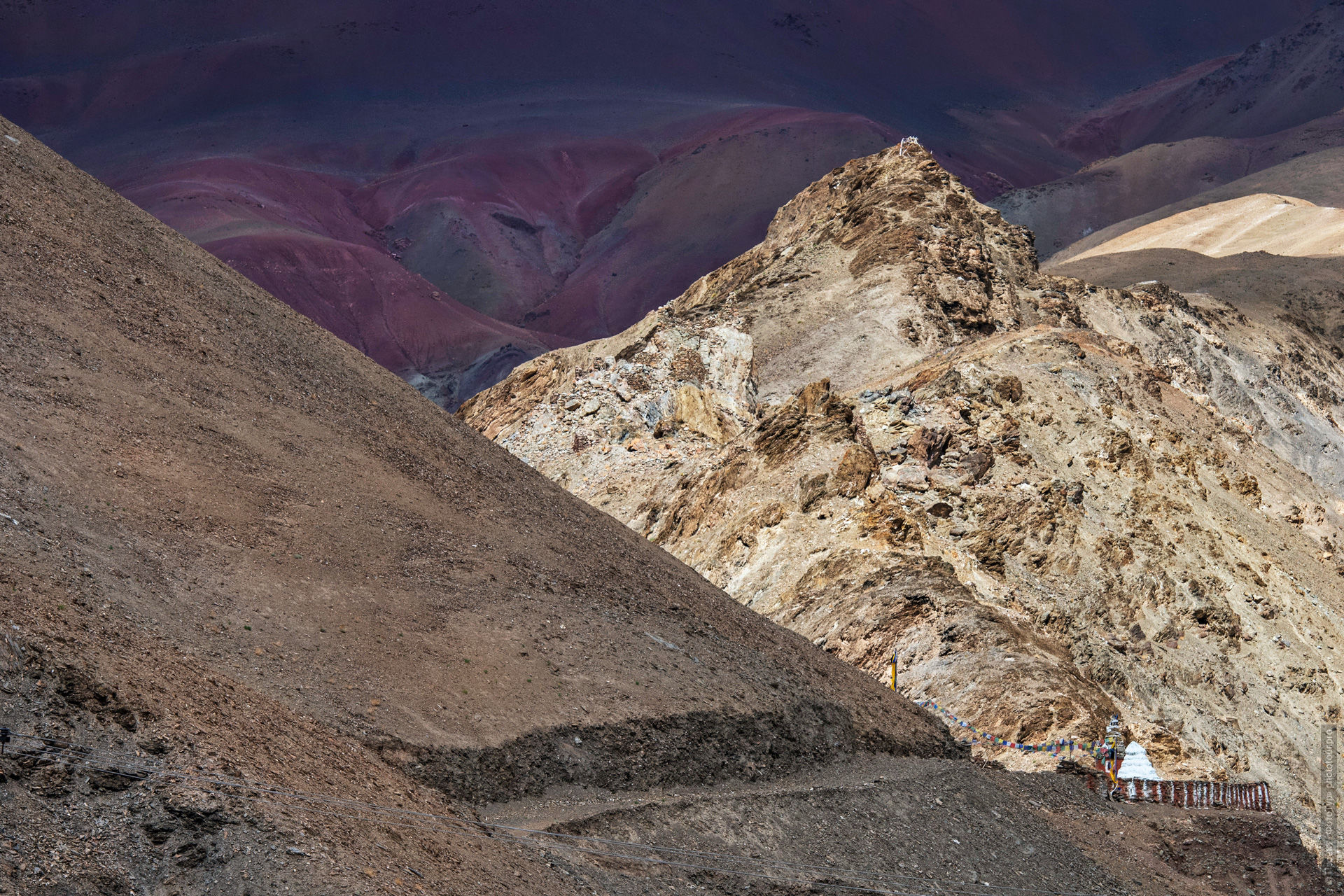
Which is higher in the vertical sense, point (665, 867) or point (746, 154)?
point (746, 154)

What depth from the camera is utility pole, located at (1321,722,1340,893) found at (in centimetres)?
1716

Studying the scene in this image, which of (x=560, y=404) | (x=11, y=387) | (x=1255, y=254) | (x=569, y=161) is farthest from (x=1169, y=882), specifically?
(x=569, y=161)

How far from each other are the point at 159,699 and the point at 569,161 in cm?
6786

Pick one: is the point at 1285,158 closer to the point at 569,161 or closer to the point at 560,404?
the point at 569,161

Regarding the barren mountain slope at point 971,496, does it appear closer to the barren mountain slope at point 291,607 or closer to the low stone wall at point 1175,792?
the low stone wall at point 1175,792

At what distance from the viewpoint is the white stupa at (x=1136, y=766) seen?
14.9 metres

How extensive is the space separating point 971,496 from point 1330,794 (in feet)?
20.0

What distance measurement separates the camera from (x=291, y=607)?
31.7ft

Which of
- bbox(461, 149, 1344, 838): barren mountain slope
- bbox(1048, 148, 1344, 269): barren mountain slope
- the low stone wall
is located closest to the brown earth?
the low stone wall

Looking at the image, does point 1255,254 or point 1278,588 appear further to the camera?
point 1255,254

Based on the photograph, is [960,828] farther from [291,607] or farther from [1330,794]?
[1330,794]

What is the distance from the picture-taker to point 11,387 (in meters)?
10.3

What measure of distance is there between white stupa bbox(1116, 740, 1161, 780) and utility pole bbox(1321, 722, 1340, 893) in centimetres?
281

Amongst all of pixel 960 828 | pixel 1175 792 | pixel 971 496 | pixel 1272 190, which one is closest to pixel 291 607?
pixel 960 828
